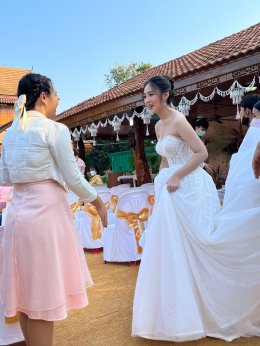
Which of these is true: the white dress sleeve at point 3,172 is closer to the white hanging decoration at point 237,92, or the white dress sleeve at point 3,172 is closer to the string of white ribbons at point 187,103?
the string of white ribbons at point 187,103

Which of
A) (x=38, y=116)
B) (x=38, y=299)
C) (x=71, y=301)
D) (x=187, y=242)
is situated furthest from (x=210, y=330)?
(x=38, y=116)

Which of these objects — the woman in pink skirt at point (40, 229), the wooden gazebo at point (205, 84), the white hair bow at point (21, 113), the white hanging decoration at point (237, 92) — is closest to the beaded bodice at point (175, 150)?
the woman in pink skirt at point (40, 229)

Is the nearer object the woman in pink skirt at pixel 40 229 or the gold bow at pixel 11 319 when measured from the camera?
the woman in pink skirt at pixel 40 229

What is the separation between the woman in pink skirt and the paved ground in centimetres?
82

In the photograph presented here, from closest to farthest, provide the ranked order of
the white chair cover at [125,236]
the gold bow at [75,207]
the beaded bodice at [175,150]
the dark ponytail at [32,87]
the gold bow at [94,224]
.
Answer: the dark ponytail at [32,87] < the beaded bodice at [175,150] < the white chair cover at [125,236] < the gold bow at [94,224] < the gold bow at [75,207]

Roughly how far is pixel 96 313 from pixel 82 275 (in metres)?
1.35

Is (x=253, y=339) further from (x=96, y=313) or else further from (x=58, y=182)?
(x=58, y=182)

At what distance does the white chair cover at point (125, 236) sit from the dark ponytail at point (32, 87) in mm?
2839

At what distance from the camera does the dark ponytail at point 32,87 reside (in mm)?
1898

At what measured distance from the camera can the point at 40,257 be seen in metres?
1.73

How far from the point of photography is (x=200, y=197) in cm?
254

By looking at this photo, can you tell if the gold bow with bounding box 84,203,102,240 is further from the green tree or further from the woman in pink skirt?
the green tree

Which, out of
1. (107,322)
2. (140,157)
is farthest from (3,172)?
(140,157)

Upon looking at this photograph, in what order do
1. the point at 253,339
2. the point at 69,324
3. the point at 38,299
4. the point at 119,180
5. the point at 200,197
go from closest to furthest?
the point at 38,299 → the point at 253,339 → the point at 200,197 → the point at 69,324 → the point at 119,180
